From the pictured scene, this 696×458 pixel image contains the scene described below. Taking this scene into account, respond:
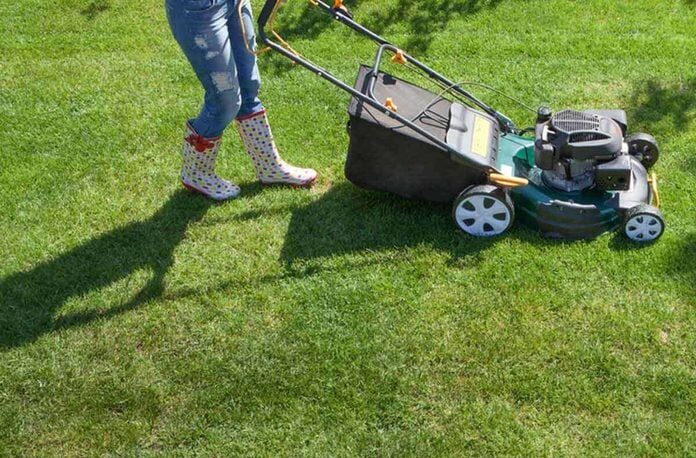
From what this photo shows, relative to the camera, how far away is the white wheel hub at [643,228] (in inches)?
132

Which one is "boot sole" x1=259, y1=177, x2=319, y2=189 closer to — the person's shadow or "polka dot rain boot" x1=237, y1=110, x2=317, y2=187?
"polka dot rain boot" x1=237, y1=110, x2=317, y2=187

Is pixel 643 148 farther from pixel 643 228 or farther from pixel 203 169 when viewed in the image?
pixel 203 169

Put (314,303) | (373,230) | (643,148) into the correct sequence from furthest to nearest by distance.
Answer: (643,148), (373,230), (314,303)

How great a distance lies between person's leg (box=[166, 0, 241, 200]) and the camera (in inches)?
120

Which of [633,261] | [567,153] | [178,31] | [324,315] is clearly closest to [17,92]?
[178,31]

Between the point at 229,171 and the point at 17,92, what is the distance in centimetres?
183

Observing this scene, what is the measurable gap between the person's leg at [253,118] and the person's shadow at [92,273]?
372 mm

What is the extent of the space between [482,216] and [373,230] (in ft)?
1.75

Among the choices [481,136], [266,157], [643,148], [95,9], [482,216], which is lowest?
[266,157]

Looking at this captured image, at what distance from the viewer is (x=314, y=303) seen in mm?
3277

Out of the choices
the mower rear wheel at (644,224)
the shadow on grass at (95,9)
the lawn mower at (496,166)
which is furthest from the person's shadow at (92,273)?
the shadow on grass at (95,9)

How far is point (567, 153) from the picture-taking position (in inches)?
129

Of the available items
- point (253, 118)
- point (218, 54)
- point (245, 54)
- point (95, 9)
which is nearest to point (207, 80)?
point (218, 54)

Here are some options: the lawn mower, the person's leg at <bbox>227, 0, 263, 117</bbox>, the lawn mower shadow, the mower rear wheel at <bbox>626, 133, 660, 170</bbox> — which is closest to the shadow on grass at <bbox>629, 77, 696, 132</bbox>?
the mower rear wheel at <bbox>626, 133, 660, 170</bbox>
